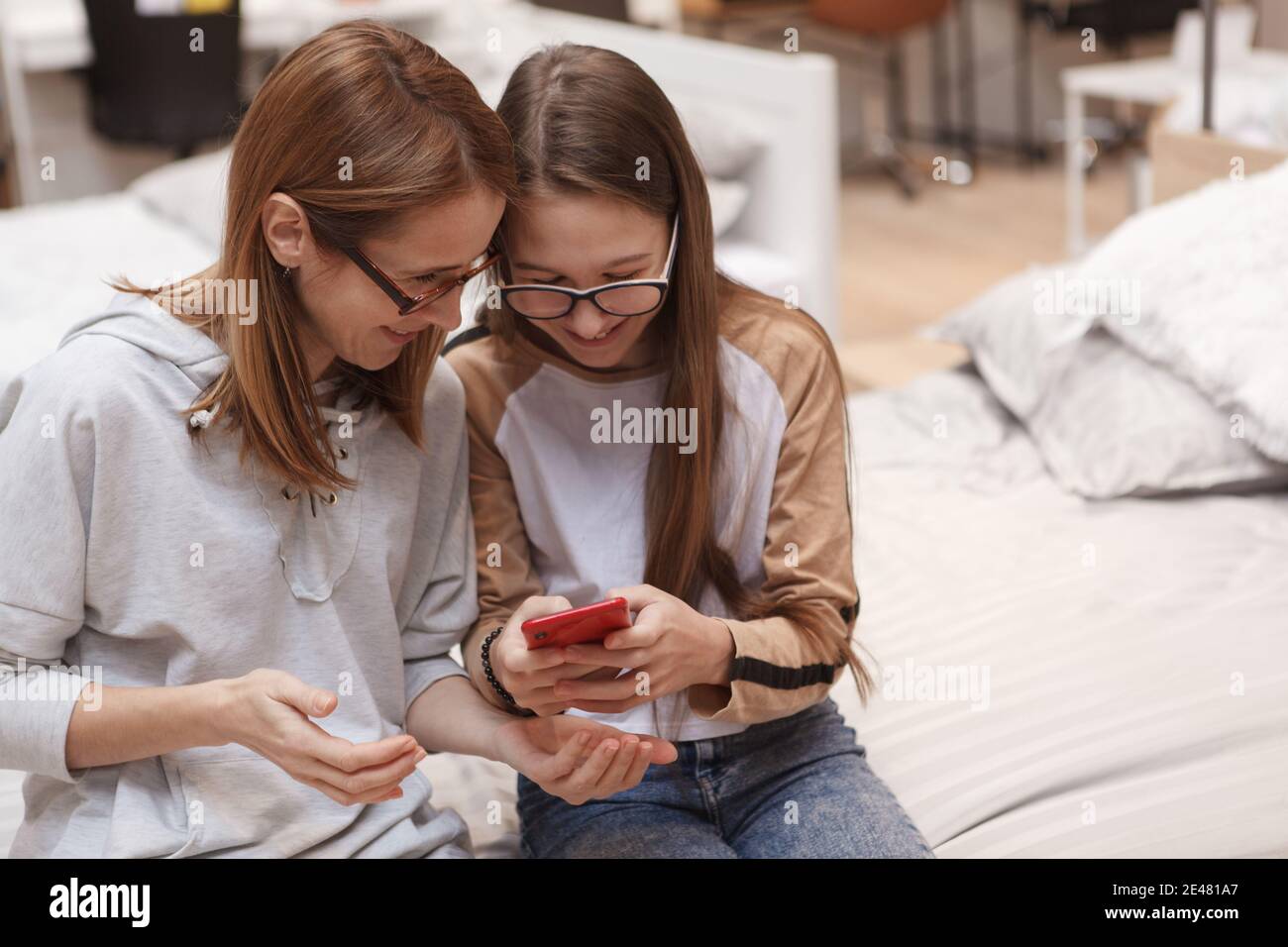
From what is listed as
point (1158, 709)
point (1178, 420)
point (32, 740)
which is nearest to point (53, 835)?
point (32, 740)

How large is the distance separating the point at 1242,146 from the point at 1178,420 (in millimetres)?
574

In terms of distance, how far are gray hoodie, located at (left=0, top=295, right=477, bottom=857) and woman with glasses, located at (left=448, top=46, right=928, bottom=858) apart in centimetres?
12

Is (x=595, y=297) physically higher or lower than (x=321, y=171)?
lower

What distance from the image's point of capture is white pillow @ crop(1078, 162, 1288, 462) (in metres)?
1.82

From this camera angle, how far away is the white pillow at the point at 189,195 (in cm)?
314

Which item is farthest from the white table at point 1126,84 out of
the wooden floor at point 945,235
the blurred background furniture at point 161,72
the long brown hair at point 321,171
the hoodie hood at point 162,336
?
the hoodie hood at point 162,336

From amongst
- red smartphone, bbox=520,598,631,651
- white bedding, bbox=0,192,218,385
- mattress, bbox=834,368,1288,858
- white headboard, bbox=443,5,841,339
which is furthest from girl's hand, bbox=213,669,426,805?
white headboard, bbox=443,5,841,339

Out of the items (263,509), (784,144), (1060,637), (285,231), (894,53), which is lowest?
(894,53)

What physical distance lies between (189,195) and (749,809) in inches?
96.2

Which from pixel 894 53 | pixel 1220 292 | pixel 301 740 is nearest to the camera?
pixel 301 740

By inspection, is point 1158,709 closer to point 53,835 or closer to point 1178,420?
point 1178,420

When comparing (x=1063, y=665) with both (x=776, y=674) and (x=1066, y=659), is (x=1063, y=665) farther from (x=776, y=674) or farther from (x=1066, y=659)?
(x=776, y=674)

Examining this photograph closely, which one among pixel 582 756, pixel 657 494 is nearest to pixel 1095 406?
pixel 657 494

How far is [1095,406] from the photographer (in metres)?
1.97
